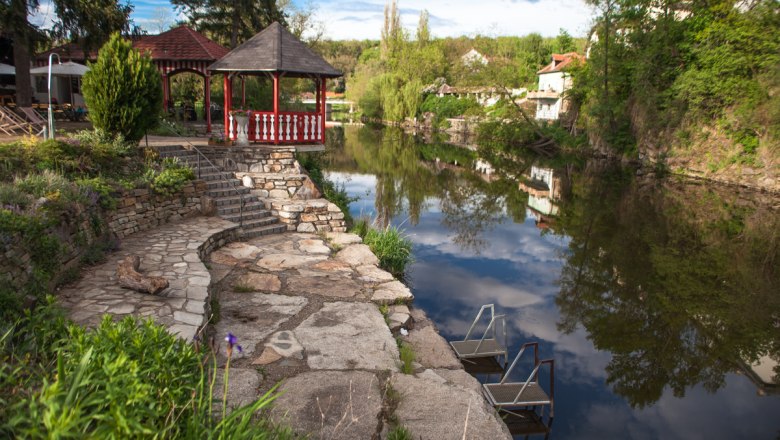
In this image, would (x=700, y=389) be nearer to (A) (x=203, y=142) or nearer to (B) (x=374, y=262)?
(B) (x=374, y=262)

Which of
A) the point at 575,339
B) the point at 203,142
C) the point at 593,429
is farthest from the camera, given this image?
the point at 203,142

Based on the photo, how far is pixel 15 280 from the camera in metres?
4.54

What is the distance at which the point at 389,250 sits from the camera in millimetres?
8852

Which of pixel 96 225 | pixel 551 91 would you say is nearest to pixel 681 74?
pixel 551 91

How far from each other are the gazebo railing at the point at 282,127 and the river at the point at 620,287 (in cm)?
270

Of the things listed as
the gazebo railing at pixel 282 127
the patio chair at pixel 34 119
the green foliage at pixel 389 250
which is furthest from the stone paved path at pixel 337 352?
the patio chair at pixel 34 119

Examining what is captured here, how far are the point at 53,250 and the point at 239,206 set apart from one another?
14.7ft

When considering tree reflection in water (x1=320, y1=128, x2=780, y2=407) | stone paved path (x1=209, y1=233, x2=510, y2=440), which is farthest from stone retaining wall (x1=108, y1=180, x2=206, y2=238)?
tree reflection in water (x1=320, y1=128, x2=780, y2=407)

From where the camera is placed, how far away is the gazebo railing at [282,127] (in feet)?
38.4

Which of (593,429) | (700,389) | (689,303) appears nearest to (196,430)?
(593,429)

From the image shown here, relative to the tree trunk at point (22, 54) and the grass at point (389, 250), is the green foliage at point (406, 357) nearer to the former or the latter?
the grass at point (389, 250)

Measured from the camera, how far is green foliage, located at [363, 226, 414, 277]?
8.76 m

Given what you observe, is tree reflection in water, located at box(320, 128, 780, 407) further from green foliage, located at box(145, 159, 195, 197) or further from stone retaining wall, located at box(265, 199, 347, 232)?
green foliage, located at box(145, 159, 195, 197)

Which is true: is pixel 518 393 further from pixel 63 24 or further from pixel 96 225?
pixel 63 24
